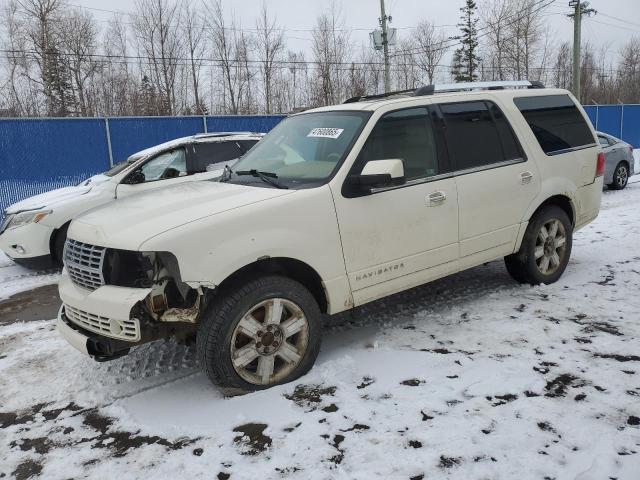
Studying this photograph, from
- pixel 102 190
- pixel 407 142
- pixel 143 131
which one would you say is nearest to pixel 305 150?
pixel 407 142

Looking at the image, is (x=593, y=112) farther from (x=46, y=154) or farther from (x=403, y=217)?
(x=403, y=217)

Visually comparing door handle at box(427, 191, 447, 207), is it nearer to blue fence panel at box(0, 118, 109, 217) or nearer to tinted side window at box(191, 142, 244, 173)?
tinted side window at box(191, 142, 244, 173)

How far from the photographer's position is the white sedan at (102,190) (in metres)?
7.04

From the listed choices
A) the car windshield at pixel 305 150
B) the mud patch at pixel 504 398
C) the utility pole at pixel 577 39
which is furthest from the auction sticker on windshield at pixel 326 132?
the utility pole at pixel 577 39

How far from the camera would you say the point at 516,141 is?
486cm

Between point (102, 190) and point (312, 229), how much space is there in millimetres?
5006

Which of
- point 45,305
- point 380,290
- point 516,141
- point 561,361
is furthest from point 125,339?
point 516,141

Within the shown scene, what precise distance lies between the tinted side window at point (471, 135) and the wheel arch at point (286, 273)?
1625mm

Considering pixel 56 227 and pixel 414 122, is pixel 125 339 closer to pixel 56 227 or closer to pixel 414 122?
pixel 414 122

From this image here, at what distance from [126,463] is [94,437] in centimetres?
42

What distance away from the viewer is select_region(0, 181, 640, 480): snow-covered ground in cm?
272

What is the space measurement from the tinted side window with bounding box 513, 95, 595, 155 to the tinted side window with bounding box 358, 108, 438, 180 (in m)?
1.36

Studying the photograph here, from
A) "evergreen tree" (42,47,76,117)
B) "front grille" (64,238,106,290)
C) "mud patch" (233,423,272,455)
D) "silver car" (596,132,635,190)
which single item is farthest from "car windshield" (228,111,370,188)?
"evergreen tree" (42,47,76,117)

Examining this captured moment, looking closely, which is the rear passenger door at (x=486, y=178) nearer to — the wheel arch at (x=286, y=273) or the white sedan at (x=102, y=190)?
the wheel arch at (x=286, y=273)
